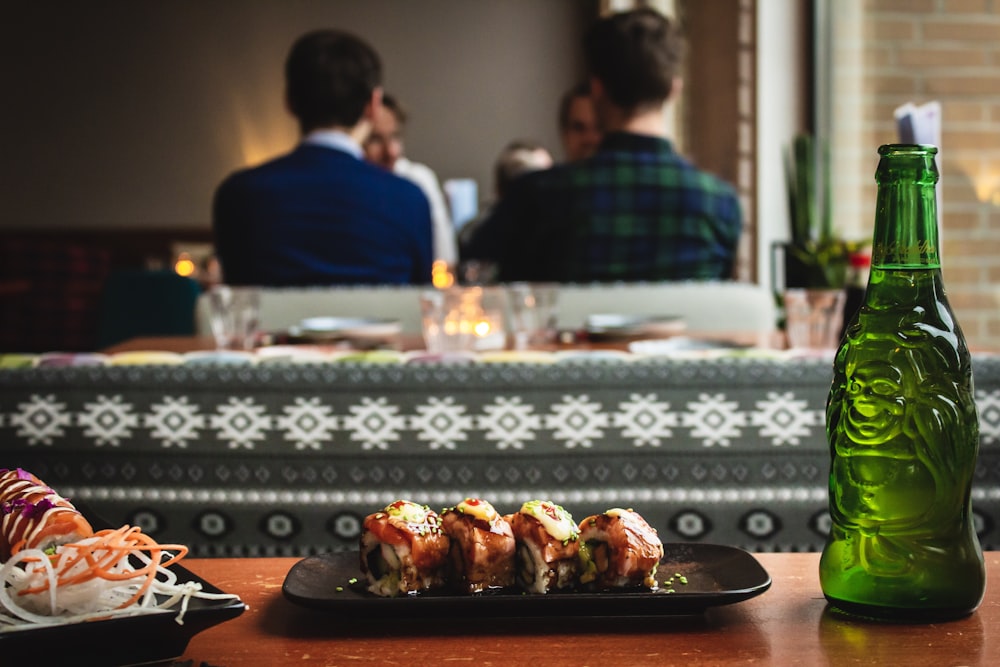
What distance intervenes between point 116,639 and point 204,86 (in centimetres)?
761

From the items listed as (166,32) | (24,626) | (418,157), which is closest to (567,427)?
(24,626)

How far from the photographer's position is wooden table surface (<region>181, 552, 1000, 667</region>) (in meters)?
0.56

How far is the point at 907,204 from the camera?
621mm

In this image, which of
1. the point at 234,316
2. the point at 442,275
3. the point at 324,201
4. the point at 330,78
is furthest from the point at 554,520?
the point at 442,275

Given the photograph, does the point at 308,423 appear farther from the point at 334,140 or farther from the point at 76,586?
the point at 334,140

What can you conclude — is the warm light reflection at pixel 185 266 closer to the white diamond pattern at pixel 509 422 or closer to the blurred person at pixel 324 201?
the blurred person at pixel 324 201

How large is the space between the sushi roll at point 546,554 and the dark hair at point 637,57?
230 cm

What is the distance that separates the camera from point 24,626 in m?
0.54

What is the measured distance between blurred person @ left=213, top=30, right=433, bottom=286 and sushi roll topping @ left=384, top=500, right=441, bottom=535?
230 cm

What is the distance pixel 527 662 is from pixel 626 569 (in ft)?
0.32

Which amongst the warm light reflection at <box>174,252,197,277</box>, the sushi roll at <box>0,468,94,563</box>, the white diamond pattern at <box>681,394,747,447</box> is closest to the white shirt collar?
the white diamond pattern at <box>681,394,747,447</box>

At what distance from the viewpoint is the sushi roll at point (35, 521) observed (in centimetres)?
60

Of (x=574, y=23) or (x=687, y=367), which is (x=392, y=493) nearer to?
(x=687, y=367)

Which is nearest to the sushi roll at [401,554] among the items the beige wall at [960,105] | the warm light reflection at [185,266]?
the beige wall at [960,105]
